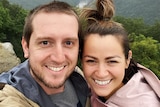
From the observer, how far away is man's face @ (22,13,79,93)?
2.31 meters

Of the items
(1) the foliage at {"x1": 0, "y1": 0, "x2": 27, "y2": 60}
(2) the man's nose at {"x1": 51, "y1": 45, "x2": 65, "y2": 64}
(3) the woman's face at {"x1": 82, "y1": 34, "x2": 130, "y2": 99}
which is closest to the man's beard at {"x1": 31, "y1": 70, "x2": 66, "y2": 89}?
(2) the man's nose at {"x1": 51, "y1": 45, "x2": 65, "y2": 64}

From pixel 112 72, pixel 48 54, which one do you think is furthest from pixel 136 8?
pixel 48 54

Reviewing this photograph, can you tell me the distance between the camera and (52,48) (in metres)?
2.31

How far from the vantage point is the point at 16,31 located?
32594 mm

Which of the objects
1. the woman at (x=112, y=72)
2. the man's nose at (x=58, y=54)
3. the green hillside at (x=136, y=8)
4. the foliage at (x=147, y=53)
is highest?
the man's nose at (x=58, y=54)

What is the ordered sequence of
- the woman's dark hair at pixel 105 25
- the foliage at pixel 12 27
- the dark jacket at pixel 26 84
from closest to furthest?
the dark jacket at pixel 26 84
the woman's dark hair at pixel 105 25
the foliage at pixel 12 27

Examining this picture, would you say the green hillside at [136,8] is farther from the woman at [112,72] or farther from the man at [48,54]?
the man at [48,54]

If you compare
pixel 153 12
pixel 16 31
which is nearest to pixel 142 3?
pixel 153 12

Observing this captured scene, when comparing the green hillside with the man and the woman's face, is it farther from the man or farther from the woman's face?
the man

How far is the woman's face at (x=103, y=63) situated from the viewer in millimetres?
2627

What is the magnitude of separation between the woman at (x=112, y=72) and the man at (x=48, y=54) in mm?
245

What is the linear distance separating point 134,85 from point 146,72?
0.20 meters

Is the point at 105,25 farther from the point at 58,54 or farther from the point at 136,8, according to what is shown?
the point at 136,8

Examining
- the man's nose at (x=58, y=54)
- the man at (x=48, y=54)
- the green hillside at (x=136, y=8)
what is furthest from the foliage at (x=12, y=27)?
the green hillside at (x=136, y=8)
